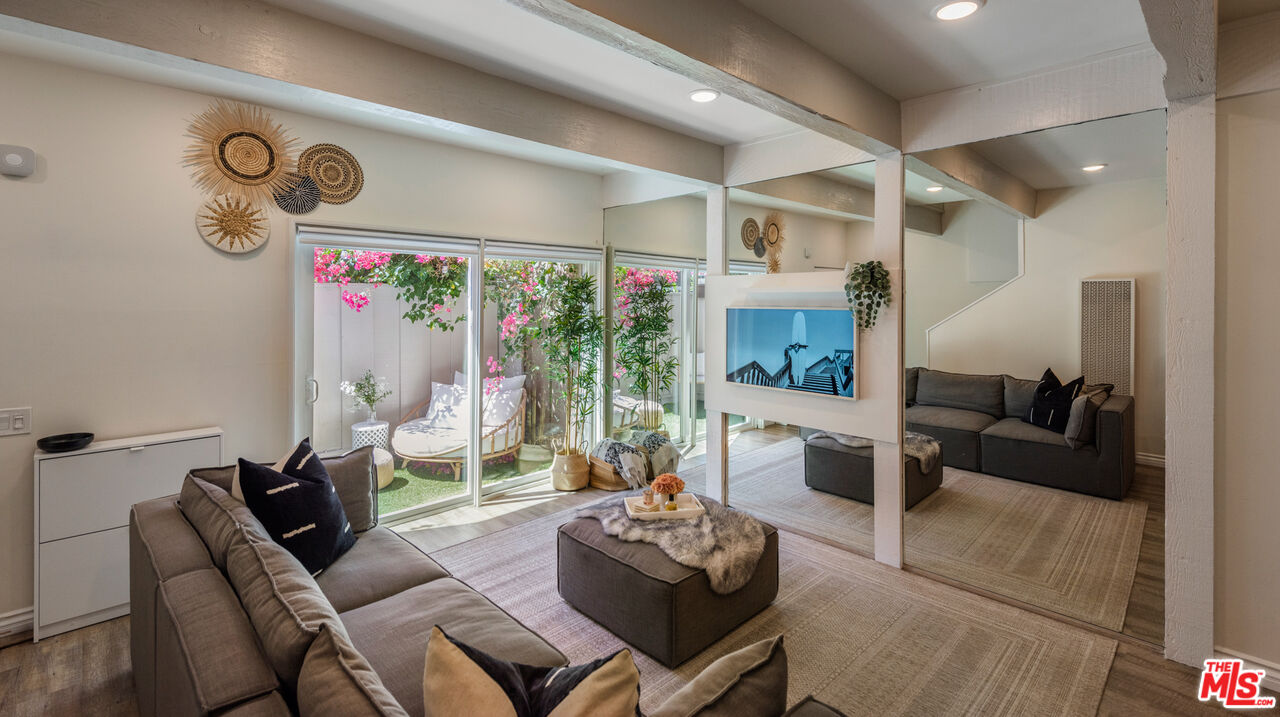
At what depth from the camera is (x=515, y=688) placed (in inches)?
38.4

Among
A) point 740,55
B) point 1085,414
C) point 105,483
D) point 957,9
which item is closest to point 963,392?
point 1085,414

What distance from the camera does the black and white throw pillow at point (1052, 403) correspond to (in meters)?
2.60

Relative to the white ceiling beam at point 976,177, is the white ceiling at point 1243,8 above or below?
above

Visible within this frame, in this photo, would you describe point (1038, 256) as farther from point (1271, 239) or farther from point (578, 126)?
point (578, 126)

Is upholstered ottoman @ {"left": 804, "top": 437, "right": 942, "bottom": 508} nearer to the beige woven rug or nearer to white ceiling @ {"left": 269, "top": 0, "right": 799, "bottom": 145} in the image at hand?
the beige woven rug

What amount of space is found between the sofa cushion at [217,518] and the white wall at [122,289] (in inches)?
41.0

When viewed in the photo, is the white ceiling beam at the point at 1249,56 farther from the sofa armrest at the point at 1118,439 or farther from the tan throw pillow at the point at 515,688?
the tan throw pillow at the point at 515,688

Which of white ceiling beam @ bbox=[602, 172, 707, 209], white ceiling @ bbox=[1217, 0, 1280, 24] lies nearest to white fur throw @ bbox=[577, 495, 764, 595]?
white ceiling beam @ bbox=[602, 172, 707, 209]

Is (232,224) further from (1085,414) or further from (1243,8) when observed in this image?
(1243,8)

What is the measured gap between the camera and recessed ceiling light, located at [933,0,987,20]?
6.51 ft

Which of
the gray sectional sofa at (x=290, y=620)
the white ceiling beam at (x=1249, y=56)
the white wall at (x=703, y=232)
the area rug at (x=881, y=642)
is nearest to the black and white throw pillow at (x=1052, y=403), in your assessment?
the area rug at (x=881, y=642)

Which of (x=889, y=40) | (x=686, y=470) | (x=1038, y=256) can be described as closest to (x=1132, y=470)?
(x=1038, y=256)

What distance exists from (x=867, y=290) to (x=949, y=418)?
30.7 inches

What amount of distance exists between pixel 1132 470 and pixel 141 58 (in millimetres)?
3998
